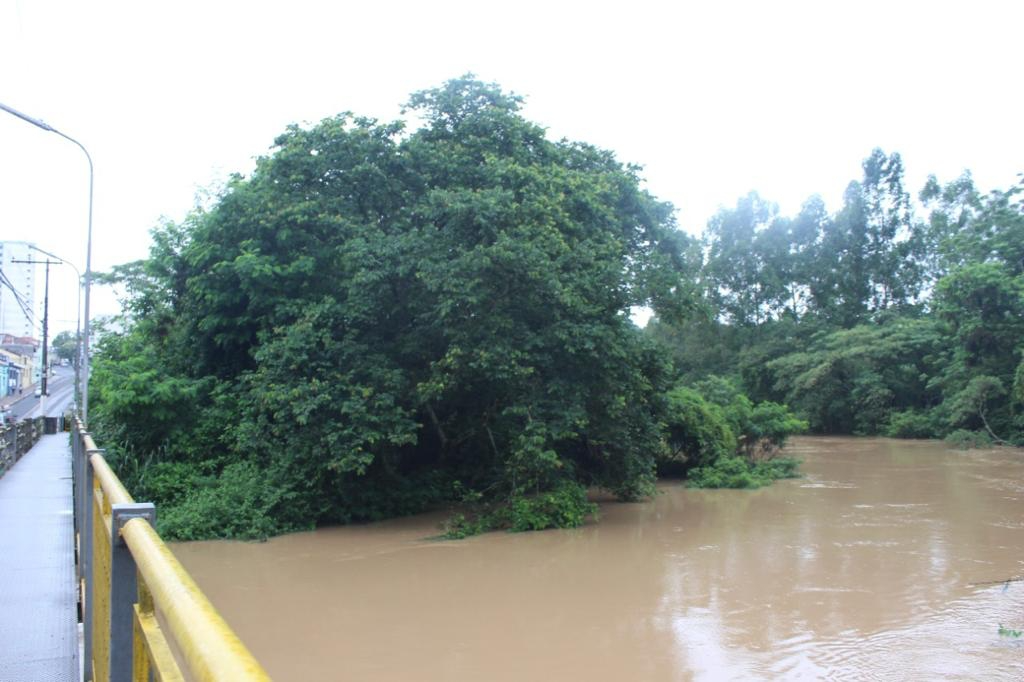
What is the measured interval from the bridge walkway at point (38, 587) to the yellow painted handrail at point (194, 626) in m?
2.80

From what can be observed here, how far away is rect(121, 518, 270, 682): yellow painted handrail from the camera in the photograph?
1.00 meters

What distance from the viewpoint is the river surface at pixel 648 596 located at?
26.1 feet

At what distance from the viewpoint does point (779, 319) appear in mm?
47344

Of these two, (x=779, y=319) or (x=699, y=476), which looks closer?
(x=699, y=476)

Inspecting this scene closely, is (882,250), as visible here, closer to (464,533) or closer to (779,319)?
(779,319)

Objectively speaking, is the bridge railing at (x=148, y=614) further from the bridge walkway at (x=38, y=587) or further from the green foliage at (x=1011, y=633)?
the green foliage at (x=1011, y=633)

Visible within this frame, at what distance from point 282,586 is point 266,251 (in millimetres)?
6748

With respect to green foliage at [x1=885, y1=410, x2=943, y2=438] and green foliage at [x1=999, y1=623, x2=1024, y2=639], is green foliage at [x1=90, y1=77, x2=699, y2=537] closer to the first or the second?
green foliage at [x1=999, y1=623, x2=1024, y2=639]

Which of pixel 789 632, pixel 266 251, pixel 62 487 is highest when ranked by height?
pixel 266 251

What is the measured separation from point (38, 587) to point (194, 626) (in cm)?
501

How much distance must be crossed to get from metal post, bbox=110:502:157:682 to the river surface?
6106mm

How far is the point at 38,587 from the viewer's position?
5.29m

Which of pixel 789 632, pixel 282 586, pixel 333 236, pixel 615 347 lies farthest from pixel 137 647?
pixel 333 236

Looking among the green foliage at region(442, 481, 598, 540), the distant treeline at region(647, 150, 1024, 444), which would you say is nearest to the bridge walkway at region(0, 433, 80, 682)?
the green foliage at region(442, 481, 598, 540)
